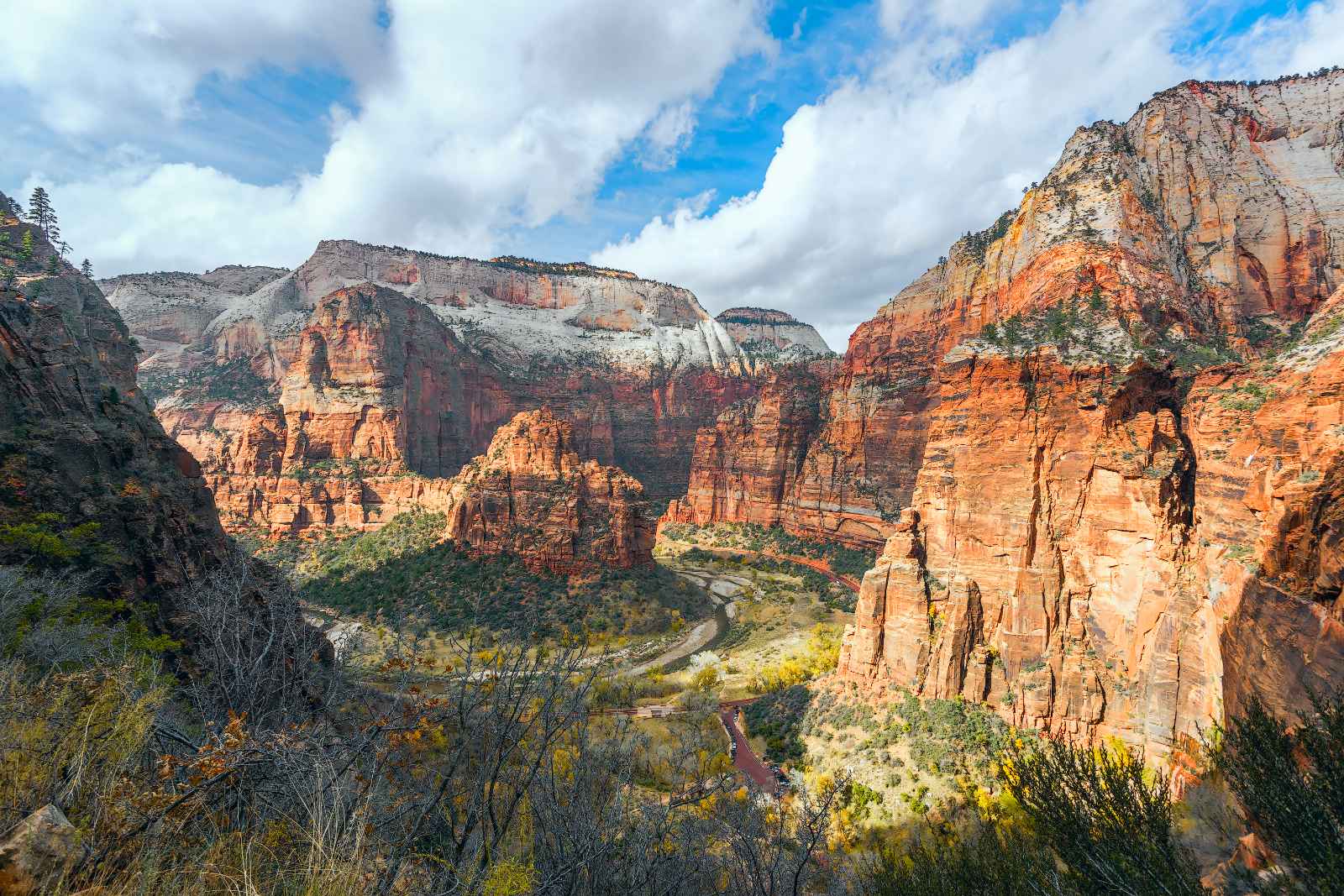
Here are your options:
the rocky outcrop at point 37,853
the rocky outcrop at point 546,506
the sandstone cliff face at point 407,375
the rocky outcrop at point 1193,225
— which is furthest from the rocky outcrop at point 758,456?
the rocky outcrop at point 37,853

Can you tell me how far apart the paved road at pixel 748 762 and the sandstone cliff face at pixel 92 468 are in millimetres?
24637

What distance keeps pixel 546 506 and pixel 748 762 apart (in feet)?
96.9

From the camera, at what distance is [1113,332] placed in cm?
A: 2662

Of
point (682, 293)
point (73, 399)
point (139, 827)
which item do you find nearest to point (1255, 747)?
point (139, 827)

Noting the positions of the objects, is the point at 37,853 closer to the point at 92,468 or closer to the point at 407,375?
the point at 92,468

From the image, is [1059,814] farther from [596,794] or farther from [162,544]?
[162,544]

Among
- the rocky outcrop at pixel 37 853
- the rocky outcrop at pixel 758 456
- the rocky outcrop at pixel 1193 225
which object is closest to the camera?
the rocky outcrop at pixel 37 853

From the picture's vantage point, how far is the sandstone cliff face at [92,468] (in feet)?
55.8

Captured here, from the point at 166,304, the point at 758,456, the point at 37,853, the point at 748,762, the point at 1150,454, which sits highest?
the point at 166,304

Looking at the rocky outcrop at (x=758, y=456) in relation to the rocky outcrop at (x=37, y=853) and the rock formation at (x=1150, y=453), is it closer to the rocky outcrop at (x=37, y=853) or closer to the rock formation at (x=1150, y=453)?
the rock formation at (x=1150, y=453)

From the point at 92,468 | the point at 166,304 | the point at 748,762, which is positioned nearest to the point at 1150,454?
the point at 748,762

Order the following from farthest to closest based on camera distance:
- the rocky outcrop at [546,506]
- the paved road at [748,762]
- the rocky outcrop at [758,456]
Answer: the rocky outcrop at [758,456] < the rocky outcrop at [546,506] < the paved road at [748,762]

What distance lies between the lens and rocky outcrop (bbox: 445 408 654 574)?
50406 millimetres

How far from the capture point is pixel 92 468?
1933cm
